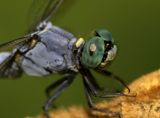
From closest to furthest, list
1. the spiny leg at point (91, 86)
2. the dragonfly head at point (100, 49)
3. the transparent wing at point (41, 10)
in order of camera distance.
A: the dragonfly head at point (100, 49)
the spiny leg at point (91, 86)
the transparent wing at point (41, 10)

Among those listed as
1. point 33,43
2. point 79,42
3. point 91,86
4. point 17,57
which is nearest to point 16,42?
point 33,43

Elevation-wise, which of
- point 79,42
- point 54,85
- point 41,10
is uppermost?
point 41,10

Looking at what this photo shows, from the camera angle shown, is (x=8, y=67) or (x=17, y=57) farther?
(x=8, y=67)

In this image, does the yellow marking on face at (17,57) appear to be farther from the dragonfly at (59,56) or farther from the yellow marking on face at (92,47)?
the yellow marking on face at (92,47)

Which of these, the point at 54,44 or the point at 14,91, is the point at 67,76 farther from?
the point at 14,91

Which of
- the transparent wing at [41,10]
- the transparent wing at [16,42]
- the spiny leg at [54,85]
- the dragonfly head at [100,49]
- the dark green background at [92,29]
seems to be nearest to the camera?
the dragonfly head at [100,49]

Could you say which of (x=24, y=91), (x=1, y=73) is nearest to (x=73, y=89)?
(x=24, y=91)

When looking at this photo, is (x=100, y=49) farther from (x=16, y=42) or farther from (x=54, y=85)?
(x=54, y=85)

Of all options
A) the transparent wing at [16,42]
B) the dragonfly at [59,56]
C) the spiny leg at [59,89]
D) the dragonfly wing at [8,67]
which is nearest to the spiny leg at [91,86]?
the dragonfly at [59,56]
